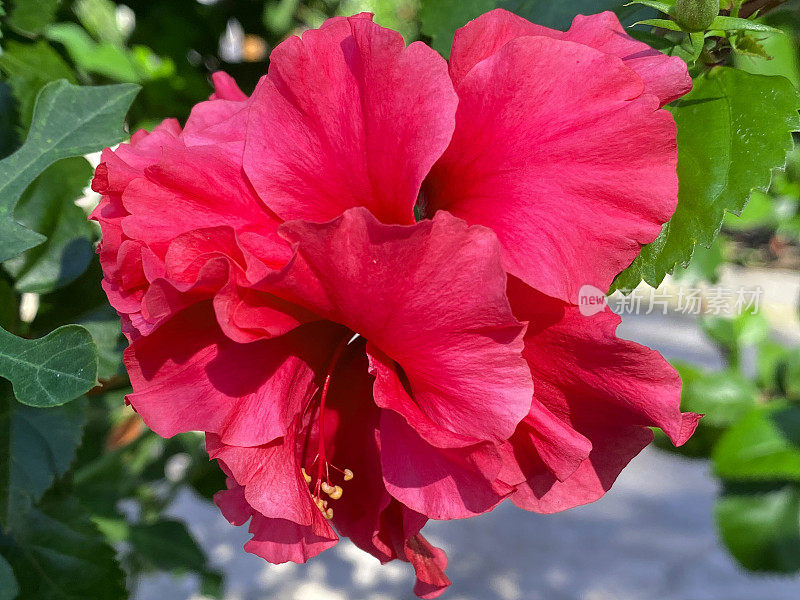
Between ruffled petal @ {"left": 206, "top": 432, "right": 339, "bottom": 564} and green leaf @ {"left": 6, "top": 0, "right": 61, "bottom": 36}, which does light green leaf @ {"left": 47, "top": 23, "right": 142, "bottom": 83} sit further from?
ruffled petal @ {"left": 206, "top": 432, "right": 339, "bottom": 564}

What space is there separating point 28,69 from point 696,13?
21.4 inches

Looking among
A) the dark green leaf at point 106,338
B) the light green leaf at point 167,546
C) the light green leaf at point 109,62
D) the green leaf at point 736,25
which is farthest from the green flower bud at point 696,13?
the light green leaf at point 167,546

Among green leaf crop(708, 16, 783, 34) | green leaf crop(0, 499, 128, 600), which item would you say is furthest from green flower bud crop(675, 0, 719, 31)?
green leaf crop(0, 499, 128, 600)

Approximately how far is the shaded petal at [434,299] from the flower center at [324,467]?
2.4 inches

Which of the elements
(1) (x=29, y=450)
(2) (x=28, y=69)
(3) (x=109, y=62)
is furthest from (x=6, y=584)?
(3) (x=109, y=62)

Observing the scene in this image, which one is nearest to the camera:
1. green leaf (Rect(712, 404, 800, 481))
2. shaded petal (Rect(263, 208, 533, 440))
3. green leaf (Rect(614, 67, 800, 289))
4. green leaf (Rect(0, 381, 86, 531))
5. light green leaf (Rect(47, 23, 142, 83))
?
shaded petal (Rect(263, 208, 533, 440))

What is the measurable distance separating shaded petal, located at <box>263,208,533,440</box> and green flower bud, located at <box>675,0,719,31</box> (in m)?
0.19

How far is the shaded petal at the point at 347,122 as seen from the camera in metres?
0.38

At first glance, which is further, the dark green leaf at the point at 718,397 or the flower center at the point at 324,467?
the dark green leaf at the point at 718,397

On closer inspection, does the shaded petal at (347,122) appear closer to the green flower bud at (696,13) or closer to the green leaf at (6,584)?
the green flower bud at (696,13)

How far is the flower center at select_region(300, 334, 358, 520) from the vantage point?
44 cm

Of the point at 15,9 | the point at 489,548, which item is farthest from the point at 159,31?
the point at 489,548

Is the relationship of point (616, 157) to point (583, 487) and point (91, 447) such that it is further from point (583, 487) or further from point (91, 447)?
point (91, 447)

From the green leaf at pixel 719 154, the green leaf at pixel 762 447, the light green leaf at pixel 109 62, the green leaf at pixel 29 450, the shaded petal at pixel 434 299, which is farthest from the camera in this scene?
the green leaf at pixel 762 447
